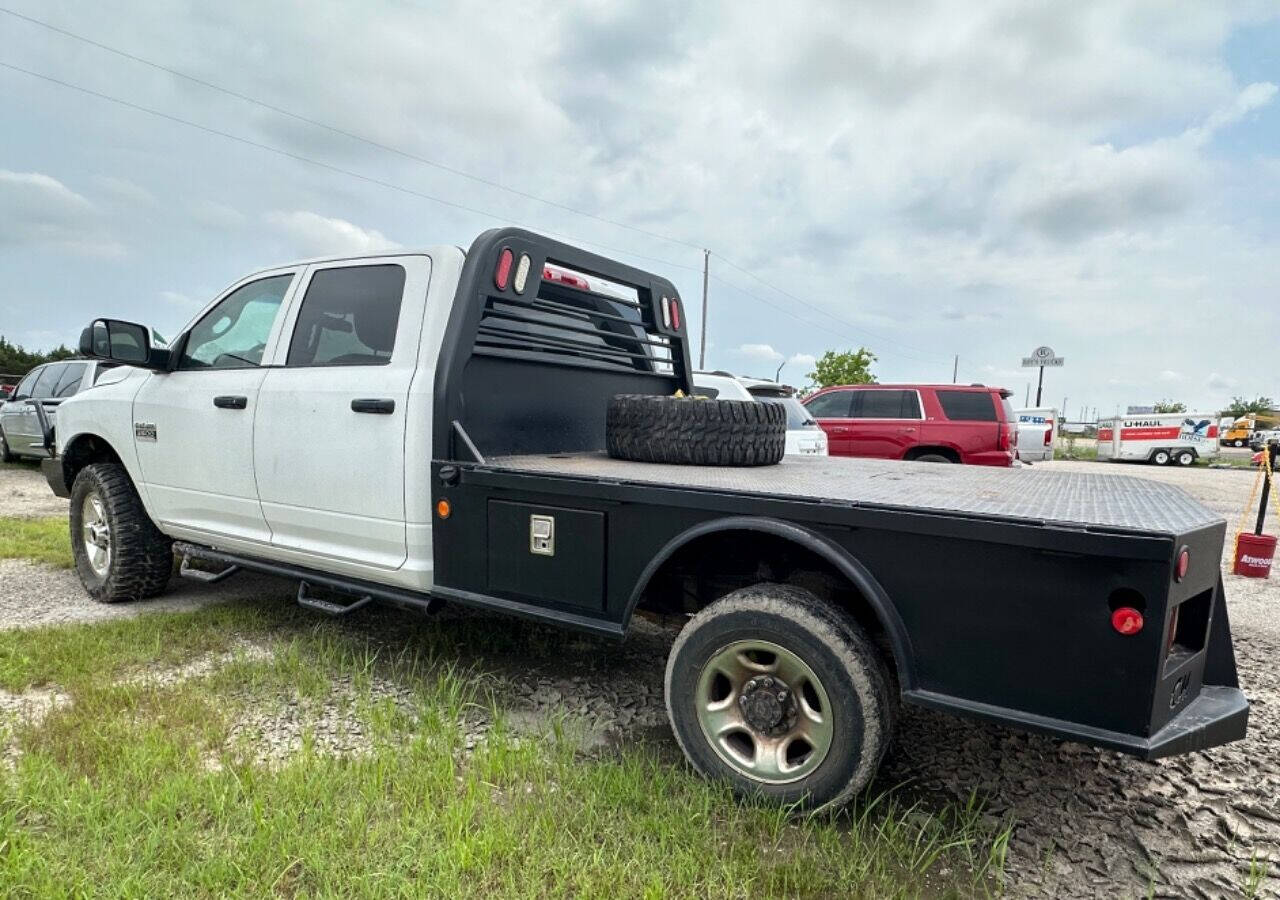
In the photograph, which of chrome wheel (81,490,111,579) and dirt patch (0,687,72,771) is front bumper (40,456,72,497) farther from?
dirt patch (0,687,72,771)

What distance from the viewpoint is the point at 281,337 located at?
12.4 feet

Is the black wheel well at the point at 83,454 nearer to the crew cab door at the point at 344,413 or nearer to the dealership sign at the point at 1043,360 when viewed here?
the crew cab door at the point at 344,413

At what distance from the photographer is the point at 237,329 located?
4.10 meters

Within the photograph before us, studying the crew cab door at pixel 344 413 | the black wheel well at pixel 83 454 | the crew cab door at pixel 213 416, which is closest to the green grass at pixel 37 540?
the black wheel well at pixel 83 454

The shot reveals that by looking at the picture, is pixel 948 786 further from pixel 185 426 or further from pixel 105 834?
pixel 185 426

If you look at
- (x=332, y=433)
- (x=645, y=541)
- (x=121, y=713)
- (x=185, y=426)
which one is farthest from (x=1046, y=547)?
(x=185, y=426)

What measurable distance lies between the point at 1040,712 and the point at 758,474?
4.45 ft

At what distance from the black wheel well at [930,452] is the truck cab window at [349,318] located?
957 centimetres

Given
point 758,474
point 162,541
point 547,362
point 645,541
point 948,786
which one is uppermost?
point 547,362

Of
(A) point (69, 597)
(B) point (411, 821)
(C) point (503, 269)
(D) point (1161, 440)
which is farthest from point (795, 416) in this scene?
(D) point (1161, 440)

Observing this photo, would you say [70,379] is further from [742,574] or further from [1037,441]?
[1037,441]

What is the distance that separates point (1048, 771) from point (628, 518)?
1856mm

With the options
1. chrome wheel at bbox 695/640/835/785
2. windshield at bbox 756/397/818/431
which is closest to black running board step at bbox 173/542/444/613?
chrome wheel at bbox 695/640/835/785

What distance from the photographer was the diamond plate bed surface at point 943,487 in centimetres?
213
